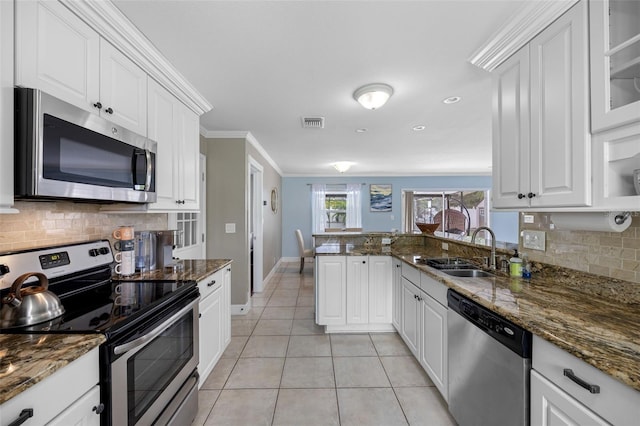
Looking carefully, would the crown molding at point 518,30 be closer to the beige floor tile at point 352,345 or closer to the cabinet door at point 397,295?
the cabinet door at point 397,295

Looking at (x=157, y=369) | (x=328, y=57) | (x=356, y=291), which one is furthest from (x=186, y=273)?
(x=328, y=57)

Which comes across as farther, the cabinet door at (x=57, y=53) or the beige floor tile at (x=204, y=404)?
the beige floor tile at (x=204, y=404)

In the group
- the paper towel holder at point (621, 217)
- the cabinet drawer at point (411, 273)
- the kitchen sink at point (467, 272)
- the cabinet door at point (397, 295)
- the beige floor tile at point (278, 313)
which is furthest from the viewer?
the beige floor tile at point (278, 313)

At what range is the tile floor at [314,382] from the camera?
5.78 feet

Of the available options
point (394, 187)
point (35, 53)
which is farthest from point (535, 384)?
point (394, 187)

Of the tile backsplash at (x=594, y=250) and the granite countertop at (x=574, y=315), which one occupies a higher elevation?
the tile backsplash at (x=594, y=250)

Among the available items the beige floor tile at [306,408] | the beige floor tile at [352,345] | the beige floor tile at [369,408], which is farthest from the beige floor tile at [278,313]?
the beige floor tile at [369,408]

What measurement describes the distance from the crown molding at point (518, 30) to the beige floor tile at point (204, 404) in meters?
3.01

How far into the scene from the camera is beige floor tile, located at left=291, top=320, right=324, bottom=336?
2.98m

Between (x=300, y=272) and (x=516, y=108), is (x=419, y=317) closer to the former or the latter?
(x=516, y=108)

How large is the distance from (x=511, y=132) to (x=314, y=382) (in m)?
2.25

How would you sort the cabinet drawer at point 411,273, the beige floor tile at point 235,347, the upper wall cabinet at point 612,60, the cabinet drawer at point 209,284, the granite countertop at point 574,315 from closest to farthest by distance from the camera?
1. the granite countertop at point 574,315
2. the upper wall cabinet at point 612,60
3. the cabinet drawer at point 209,284
4. the cabinet drawer at point 411,273
5. the beige floor tile at point 235,347

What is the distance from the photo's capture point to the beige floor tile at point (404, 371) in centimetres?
210

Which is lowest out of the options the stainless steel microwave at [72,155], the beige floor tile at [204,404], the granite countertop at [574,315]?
the beige floor tile at [204,404]
